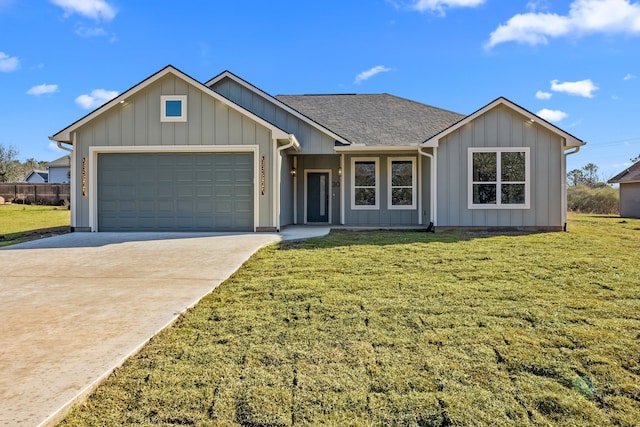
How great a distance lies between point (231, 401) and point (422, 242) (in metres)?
7.15

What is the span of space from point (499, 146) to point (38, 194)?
1040 inches

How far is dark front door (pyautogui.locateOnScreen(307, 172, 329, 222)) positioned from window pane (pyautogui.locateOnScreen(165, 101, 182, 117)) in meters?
5.39

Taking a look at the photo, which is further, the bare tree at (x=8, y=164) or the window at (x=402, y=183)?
the bare tree at (x=8, y=164)

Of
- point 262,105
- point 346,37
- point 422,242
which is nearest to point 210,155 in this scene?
point 262,105

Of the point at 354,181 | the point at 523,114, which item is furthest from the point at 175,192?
the point at 523,114

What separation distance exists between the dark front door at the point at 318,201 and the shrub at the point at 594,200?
17.8m

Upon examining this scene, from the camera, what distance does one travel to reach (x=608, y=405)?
2324mm

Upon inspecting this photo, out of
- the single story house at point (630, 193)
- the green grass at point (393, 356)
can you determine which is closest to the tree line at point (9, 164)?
the green grass at point (393, 356)

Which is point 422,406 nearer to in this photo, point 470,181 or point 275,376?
point 275,376

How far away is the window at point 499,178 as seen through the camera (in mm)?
11305

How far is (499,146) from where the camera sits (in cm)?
1128

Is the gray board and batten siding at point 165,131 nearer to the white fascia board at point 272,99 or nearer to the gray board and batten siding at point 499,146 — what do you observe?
the white fascia board at point 272,99

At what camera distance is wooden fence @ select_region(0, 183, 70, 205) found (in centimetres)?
2459

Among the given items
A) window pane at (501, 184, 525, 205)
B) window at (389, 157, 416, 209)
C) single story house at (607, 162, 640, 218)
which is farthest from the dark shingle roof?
single story house at (607, 162, 640, 218)
